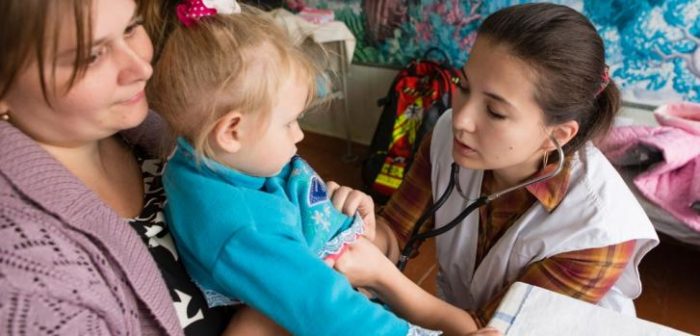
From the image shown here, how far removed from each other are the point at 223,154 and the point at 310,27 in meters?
2.07

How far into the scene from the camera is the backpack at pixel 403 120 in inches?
113

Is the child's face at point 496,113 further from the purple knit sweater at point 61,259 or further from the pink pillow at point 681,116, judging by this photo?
the pink pillow at point 681,116

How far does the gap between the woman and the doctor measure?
42cm

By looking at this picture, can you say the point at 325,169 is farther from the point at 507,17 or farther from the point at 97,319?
the point at 97,319

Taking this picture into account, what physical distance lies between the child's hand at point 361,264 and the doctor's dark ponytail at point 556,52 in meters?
0.50

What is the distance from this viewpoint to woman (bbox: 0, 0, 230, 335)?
608 mm

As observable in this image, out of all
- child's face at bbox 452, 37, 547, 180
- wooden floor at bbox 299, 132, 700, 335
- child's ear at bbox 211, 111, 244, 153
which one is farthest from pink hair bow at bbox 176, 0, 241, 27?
wooden floor at bbox 299, 132, 700, 335

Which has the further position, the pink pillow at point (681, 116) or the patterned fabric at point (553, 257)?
the pink pillow at point (681, 116)

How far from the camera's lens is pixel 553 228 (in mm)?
1183

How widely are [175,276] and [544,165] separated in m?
0.87

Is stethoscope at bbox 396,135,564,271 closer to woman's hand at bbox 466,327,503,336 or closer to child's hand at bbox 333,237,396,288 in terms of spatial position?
child's hand at bbox 333,237,396,288

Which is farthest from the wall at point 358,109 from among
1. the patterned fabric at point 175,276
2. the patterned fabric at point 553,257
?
the patterned fabric at point 175,276

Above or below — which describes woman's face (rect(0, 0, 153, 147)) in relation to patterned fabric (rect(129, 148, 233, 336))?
above

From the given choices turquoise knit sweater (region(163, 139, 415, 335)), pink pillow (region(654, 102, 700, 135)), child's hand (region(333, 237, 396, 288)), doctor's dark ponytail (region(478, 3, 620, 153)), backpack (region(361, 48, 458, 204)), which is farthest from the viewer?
backpack (region(361, 48, 458, 204))
